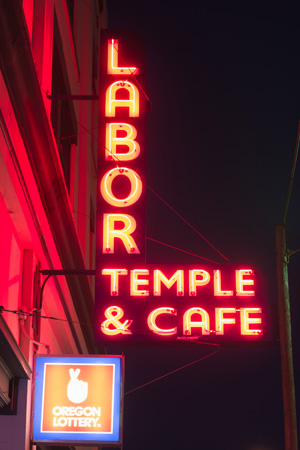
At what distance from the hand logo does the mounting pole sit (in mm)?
3001

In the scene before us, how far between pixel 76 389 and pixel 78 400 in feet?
0.50

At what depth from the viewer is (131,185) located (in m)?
12.6

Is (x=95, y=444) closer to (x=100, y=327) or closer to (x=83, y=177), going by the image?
(x=100, y=327)

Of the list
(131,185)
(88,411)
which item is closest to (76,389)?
(88,411)

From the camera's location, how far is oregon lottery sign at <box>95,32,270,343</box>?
12086 mm

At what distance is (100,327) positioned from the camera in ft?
38.9

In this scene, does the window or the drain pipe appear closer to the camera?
the drain pipe

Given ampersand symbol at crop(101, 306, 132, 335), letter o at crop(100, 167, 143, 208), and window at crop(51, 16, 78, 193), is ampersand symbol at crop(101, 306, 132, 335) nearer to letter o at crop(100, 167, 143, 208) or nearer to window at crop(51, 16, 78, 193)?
letter o at crop(100, 167, 143, 208)

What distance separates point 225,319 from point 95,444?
11.3 feet

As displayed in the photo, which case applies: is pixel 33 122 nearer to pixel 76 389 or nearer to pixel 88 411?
pixel 76 389

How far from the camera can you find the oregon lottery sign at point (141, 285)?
39.7 ft

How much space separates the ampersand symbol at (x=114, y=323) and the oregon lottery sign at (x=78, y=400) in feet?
4.71

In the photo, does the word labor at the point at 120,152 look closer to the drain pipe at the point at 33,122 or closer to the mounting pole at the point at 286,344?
the drain pipe at the point at 33,122

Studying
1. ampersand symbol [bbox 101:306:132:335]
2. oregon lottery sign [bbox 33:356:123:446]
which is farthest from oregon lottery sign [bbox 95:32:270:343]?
oregon lottery sign [bbox 33:356:123:446]
